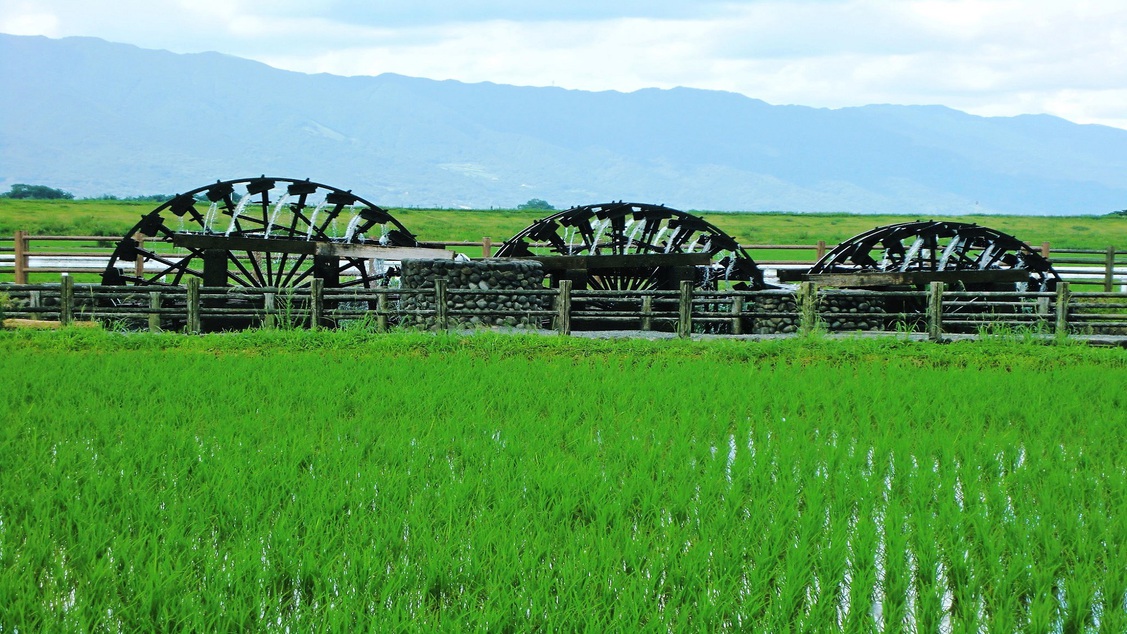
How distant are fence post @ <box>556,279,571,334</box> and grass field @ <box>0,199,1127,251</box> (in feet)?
121

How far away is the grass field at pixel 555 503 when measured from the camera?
4.46 metres

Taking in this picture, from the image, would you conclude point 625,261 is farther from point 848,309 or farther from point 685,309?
point 685,309

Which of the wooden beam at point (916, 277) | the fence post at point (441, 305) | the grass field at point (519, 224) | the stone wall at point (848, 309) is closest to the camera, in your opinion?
the fence post at point (441, 305)

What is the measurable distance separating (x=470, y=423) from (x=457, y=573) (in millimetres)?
3460

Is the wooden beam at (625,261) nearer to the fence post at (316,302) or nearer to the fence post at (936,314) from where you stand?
the fence post at (316,302)

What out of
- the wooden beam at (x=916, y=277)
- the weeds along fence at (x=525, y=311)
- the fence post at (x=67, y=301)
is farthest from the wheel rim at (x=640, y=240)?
the fence post at (x=67, y=301)

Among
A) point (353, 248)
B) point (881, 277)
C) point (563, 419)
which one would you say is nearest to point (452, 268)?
point (353, 248)

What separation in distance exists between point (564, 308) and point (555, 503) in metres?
10.3

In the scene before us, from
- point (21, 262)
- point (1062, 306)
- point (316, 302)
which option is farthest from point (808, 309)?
point (21, 262)

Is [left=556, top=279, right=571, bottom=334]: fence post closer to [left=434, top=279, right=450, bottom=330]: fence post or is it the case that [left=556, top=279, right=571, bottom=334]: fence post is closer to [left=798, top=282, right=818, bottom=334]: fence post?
[left=434, top=279, right=450, bottom=330]: fence post

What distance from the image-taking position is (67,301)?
1565 cm

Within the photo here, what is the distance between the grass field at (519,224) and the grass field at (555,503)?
140 feet

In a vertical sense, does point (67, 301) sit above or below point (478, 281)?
below

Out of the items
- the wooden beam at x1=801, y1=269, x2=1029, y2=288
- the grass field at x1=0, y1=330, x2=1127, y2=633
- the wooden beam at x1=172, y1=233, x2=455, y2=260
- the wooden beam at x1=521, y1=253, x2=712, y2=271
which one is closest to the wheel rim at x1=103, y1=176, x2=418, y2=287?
the wooden beam at x1=172, y1=233, x2=455, y2=260
